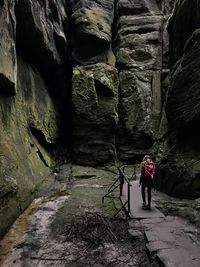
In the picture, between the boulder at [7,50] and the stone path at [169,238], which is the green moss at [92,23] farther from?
the stone path at [169,238]

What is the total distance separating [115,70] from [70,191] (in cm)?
1193

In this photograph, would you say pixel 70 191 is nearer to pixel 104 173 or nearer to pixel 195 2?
pixel 104 173

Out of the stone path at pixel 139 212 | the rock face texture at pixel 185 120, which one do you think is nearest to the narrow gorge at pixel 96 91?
the rock face texture at pixel 185 120

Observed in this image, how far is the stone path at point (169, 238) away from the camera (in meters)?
5.75

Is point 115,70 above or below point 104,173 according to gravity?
above

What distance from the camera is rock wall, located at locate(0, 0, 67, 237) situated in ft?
32.3

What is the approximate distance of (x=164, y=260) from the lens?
5.71 metres

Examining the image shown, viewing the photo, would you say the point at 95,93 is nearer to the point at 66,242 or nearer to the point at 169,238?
the point at 66,242

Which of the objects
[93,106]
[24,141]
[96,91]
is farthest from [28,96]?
[96,91]

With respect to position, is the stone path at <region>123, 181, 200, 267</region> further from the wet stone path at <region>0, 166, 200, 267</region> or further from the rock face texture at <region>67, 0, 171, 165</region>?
the rock face texture at <region>67, 0, 171, 165</region>

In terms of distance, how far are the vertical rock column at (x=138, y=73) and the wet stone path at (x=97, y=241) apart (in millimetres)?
11403

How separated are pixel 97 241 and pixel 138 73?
17.8m

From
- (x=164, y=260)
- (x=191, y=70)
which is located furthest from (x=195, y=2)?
(x=164, y=260)

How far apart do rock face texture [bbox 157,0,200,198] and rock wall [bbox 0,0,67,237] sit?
570 centimetres
